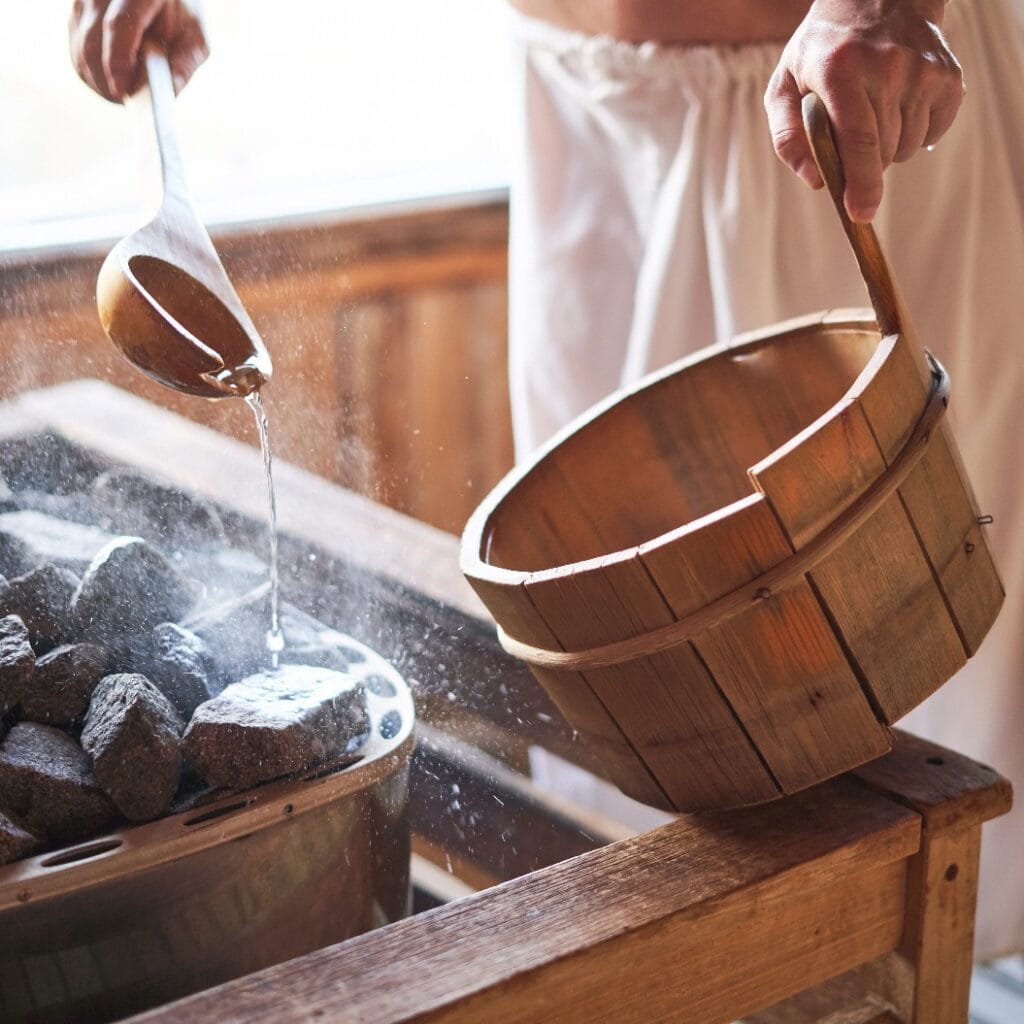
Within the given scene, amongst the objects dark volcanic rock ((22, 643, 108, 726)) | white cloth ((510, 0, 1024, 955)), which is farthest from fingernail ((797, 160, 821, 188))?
dark volcanic rock ((22, 643, 108, 726))

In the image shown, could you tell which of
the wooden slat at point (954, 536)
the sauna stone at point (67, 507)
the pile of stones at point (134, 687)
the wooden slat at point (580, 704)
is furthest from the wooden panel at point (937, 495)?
the sauna stone at point (67, 507)

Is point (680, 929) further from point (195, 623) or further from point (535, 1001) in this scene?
point (195, 623)

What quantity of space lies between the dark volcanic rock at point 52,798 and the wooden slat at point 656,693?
0.32 meters

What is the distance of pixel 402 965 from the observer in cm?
77

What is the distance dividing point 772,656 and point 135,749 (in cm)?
42

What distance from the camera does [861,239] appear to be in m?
0.84

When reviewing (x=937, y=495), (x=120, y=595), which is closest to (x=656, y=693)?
(x=937, y=495)

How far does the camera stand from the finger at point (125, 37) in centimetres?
119

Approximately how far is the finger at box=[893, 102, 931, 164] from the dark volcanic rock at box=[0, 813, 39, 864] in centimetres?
72

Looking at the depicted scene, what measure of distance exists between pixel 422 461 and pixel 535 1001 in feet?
5.10

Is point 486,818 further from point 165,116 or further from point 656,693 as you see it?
point 165,116

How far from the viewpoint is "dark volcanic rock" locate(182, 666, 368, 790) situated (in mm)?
887

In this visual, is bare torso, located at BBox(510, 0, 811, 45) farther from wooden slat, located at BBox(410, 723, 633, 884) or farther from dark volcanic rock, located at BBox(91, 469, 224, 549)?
wooden slat, located at BBox(410, 723, 633, 884)

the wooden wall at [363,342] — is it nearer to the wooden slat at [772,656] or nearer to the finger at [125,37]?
the finger at [125,37]
